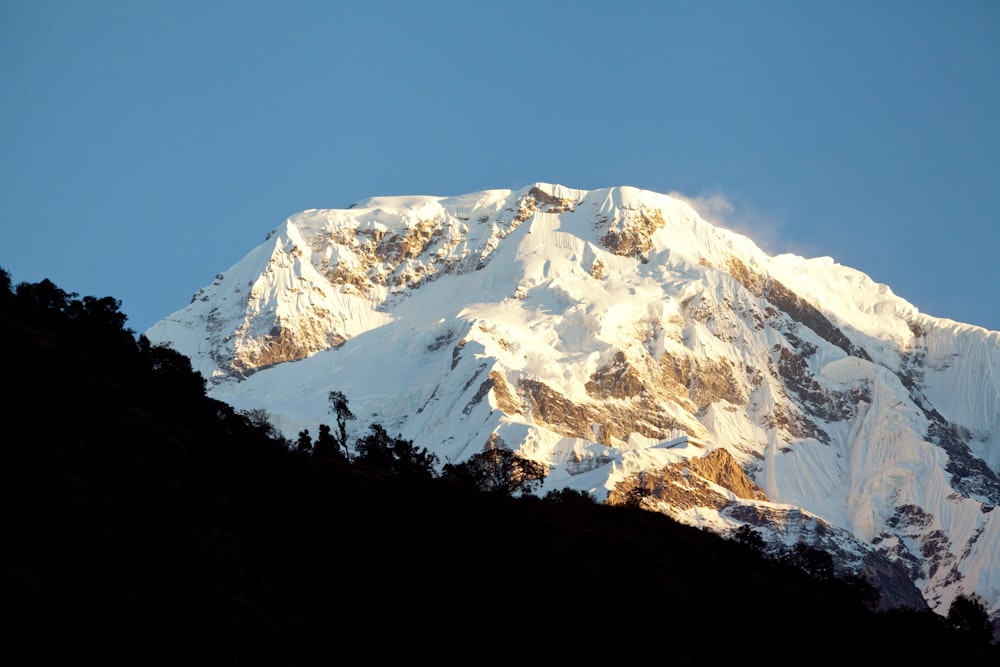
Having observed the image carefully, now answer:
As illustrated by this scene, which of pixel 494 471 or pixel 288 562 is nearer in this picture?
pixel 288 562

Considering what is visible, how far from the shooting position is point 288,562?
8744cm

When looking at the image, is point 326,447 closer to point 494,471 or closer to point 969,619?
point 494,471

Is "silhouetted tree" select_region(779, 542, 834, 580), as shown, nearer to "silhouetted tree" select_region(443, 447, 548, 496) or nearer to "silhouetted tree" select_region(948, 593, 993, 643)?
"silhouetted tree" select_region(948, 593, 993, 643)

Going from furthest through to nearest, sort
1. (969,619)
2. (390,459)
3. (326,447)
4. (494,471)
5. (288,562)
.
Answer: (494,471) → (326,447) → (969,619) → (390,459) → (288,562)

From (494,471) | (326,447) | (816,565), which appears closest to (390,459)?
(326,447)

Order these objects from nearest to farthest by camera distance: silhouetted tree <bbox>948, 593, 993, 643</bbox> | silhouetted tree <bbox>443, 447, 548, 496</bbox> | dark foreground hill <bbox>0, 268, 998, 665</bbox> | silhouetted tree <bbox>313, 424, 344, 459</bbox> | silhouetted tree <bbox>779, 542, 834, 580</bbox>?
dark foreground hill <bbox>0, 268, 998, 665</bbox> < silhouetted tree <bbox>948, 593, 993, 643</bbox> < silhouetted tree <bbox>313, 424, 344, 459</bbox> < silhouetted tree <bbox>443, 447, 548, 496</bbox> < silhouetted tree <bbox>779, 542, 834, 580</bbox>

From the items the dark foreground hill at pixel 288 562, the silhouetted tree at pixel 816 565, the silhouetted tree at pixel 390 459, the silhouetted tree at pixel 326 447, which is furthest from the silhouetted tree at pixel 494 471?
the silhouetted tree at pixel 816 565

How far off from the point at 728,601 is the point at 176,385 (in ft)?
151

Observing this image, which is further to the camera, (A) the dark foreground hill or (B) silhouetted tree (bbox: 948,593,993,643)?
(B) silhouetted tree (bbox: 948,593,993,643)

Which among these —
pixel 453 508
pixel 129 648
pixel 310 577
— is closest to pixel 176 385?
pixel 453 508

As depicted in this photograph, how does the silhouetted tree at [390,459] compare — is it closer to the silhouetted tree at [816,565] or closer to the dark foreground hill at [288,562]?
the dark foreground hill at [288,562]

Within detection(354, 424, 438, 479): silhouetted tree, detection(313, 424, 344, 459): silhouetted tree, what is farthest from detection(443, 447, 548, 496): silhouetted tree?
detection(313, 424, 344, 459): silhouetted tree

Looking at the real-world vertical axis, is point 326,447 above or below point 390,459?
above

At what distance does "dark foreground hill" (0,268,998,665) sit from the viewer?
69.2 m
